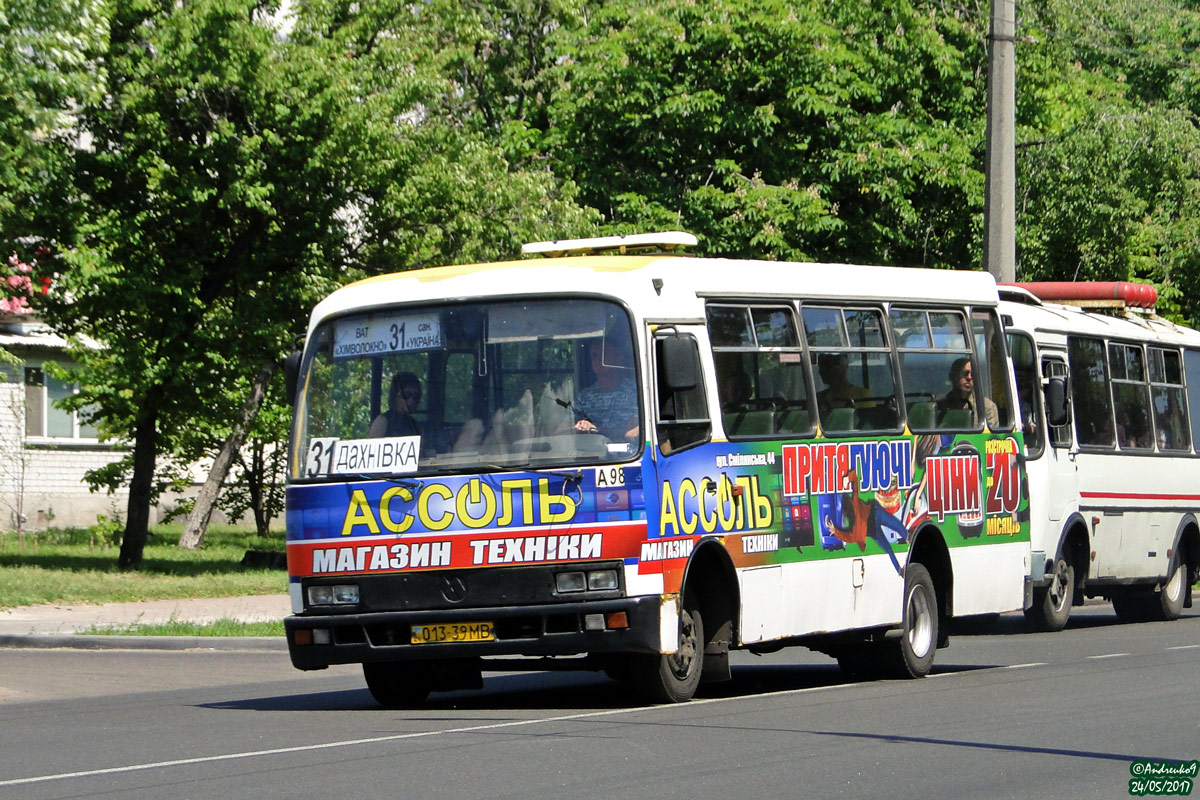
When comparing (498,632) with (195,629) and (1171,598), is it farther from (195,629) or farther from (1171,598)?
(1171,598)

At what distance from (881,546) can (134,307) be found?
15173 millimetres

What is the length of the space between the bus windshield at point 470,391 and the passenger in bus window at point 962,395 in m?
4.23

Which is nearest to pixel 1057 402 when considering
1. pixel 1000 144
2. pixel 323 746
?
pixel 1000 144

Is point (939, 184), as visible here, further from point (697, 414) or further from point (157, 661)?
point (697, 414)

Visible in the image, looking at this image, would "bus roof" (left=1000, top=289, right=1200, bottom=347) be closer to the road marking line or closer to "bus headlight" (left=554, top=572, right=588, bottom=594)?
the road marking line

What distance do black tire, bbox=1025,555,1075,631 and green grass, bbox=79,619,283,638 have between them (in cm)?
800

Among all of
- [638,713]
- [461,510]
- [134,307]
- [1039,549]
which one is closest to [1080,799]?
[638,713]

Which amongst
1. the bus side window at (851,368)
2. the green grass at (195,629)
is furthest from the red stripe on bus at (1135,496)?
the green grass at (195,629)

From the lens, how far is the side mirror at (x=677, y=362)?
1127cm

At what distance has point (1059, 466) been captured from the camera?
19.8 m

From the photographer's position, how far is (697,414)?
11.8m

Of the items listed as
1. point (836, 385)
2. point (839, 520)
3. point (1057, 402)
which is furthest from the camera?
point (1057, 402)

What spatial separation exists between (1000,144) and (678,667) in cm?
1158
